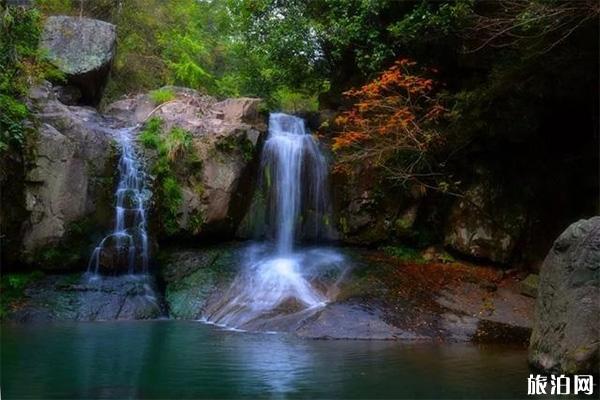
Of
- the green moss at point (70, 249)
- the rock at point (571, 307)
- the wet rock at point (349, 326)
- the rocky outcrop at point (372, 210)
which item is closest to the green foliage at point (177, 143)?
the green moss at point (70, 249)

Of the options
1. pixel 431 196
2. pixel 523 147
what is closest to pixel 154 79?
pixel 431 196

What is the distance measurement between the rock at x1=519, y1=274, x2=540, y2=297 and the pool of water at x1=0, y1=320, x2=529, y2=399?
2.93 metres

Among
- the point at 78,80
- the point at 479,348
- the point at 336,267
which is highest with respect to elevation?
the point at 78,80

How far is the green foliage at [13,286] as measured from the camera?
1049cm

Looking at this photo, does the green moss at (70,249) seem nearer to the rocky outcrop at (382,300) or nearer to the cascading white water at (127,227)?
the cascading white water at (127,227)

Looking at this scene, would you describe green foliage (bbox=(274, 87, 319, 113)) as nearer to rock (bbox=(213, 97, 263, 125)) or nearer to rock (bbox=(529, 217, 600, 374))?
rock (bbox=(213, 97, 263, 125))

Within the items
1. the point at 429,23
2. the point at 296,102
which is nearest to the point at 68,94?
the point at 429,23

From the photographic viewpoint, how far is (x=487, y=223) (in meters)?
12.4

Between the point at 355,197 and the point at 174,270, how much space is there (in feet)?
14.0

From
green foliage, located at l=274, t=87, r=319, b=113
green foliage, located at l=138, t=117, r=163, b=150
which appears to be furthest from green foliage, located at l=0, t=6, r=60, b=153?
green foliage, located at l=274, t=87, r=319, b=113

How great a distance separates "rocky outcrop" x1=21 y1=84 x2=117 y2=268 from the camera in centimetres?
1112

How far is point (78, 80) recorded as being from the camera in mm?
14812

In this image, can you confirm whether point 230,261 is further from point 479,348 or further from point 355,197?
point 479,348

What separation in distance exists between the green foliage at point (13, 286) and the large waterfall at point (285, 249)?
333 centimetres
